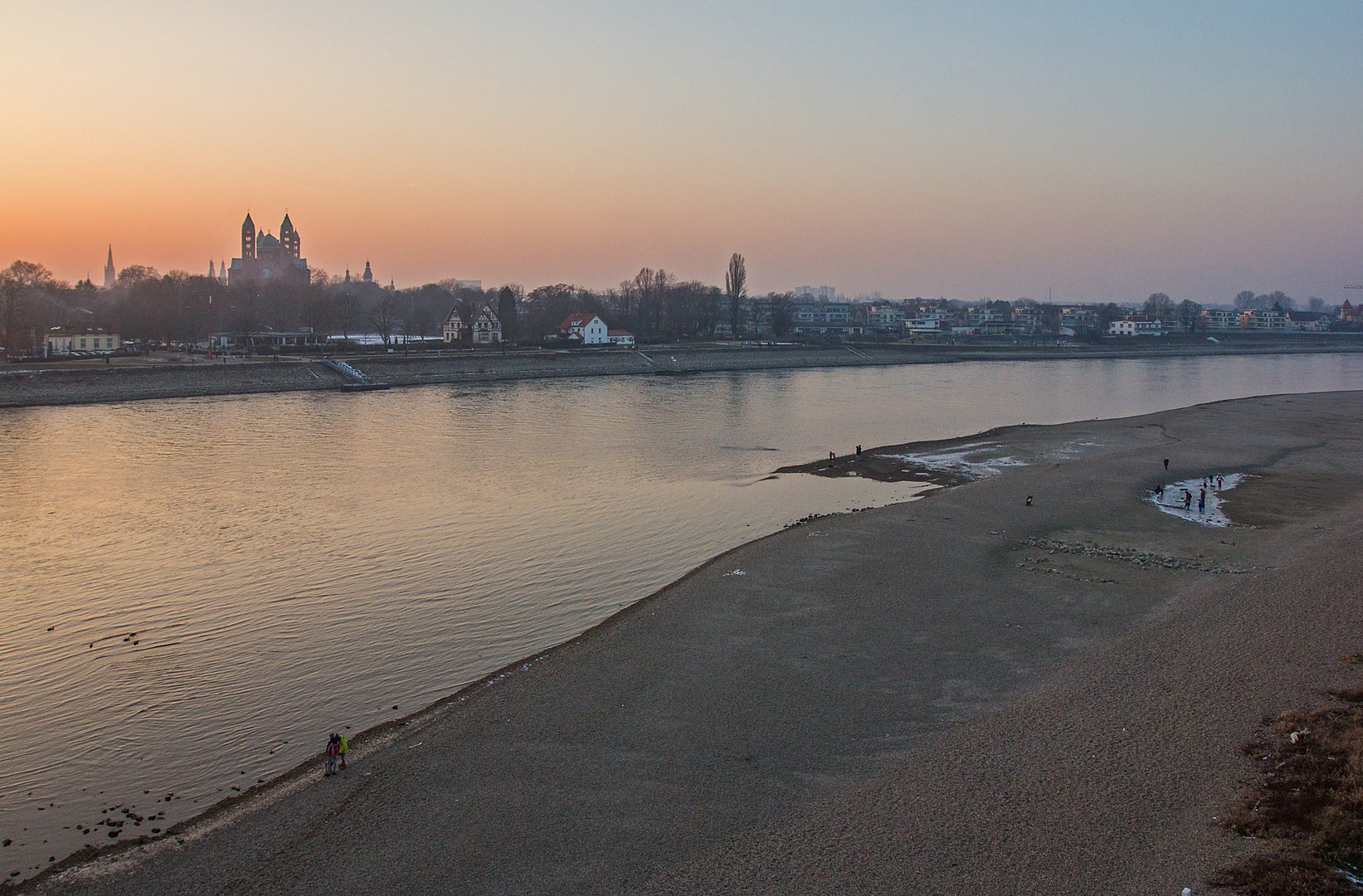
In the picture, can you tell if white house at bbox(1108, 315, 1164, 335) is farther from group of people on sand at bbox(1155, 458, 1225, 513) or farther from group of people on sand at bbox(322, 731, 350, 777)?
group of people on sand at bbox(322, 731, 350, 777)

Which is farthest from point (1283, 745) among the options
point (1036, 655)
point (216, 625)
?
point (216, 625)

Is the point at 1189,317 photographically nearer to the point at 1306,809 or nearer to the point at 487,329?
the point at 487,329

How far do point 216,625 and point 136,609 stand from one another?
69.5 inches

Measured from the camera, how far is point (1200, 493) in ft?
75.0

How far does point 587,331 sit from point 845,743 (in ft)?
254

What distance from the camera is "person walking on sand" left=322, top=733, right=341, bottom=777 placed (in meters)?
9.01

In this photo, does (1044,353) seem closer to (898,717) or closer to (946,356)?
(946,356)

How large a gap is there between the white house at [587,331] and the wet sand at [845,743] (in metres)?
69.1

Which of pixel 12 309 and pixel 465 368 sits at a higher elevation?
pixel 12 309

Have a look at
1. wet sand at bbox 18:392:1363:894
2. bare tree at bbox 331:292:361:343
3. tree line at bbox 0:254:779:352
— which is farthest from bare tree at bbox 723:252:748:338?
wet sand at bbox 18:392:1363:894

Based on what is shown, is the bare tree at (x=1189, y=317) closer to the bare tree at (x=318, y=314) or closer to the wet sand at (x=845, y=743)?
the bare tree at (x=318, y=314)

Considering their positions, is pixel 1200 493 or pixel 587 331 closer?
pixel 1200 493

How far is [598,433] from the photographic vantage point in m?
35.4

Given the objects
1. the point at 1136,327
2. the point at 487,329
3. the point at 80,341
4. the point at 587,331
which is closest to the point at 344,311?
the point at 487,329
